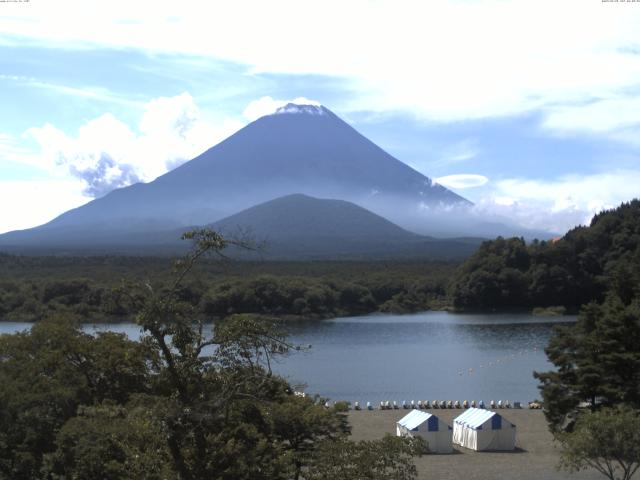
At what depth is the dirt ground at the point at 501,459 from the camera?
15961mm

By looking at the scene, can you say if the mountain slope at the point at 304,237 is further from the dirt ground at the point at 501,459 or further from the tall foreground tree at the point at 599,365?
the tall foreground tree at the point at 599,365

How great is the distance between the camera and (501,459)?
17.6 m

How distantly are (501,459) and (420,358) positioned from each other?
61.4 ft

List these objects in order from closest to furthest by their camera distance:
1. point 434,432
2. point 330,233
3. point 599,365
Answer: point 599,365
point 434,432
point 330,233

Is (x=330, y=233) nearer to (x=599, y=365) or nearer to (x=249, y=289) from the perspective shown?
(x=249, y=289)

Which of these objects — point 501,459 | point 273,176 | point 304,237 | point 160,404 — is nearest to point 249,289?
point 501,459

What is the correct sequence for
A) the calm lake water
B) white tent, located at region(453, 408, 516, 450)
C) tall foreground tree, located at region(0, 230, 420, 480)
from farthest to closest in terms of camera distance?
the calm lake water, white tent, located at region(453, 408, 516, 450), tall foreground tree, located at region(0, 230, 420, 480)

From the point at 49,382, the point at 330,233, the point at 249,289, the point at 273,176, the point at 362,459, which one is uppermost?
the point at 273,176

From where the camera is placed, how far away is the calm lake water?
28.6 metres

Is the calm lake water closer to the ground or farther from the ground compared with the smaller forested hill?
closer to the ground

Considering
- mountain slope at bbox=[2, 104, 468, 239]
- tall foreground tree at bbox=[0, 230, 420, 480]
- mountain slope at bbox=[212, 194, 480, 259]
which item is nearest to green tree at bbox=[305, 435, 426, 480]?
tall foreground tree at bbox=[0, 230, 420, 480]

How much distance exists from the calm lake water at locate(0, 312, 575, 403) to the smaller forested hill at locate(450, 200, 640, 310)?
5975 mm

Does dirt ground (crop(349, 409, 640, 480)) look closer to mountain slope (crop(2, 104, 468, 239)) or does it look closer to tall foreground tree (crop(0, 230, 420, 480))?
tall foreground tree (crop(0, 230, 420, 480))

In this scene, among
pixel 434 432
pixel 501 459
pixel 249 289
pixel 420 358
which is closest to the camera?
pixel 501 459
